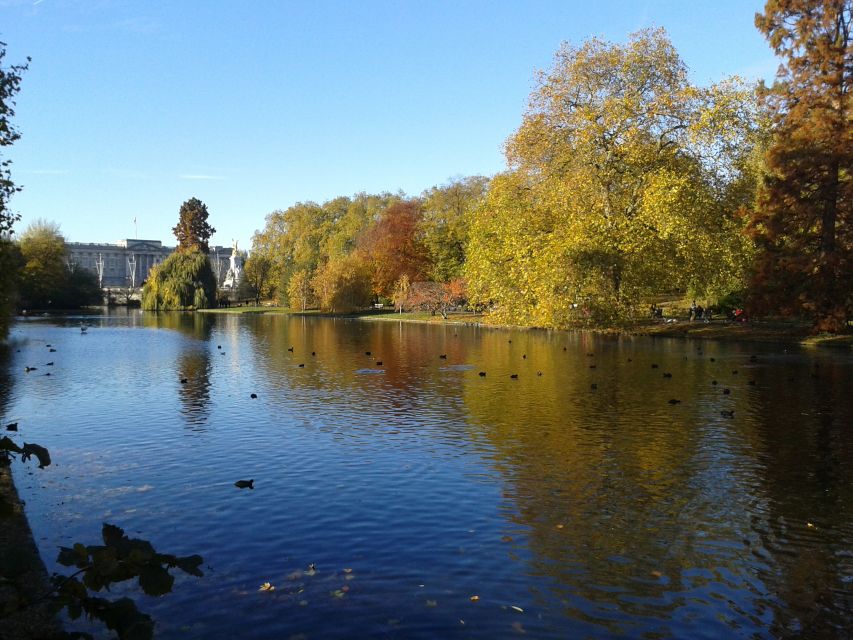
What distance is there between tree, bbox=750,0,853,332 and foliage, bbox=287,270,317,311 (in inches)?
2918

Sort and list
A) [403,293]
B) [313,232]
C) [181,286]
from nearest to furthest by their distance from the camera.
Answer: [403,293], [181,286], [313,232]

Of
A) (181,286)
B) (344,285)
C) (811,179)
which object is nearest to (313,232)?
(181,286)

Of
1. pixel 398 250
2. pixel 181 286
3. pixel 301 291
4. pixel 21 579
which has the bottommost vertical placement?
pixel 21 579

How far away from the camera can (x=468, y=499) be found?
12.4 metres

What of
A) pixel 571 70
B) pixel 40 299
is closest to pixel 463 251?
pixel 571 70

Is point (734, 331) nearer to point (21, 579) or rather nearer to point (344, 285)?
point (21, 579)

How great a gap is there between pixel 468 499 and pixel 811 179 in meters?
36.6

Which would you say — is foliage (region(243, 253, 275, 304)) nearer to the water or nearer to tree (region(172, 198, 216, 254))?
tree (region(172, 198, 216, 254))

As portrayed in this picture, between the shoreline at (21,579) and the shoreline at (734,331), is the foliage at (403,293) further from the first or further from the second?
the shoreline at (21,579)

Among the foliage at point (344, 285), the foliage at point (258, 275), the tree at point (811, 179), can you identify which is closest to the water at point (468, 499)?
the tree at point (811, 179)

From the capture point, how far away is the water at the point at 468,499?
8.25 m

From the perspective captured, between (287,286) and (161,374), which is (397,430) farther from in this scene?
(287,286)

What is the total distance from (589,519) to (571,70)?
44.4 metres

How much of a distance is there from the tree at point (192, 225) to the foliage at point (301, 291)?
48.2m
